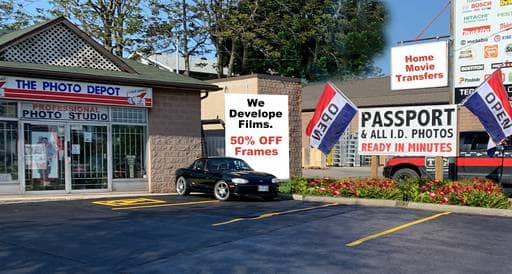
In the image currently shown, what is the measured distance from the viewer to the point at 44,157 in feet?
50.3

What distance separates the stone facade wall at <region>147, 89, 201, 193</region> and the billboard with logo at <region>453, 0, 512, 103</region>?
9393mm

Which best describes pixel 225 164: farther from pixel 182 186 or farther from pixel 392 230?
pixel 392 230

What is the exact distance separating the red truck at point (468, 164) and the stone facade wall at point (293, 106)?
17.2 ft

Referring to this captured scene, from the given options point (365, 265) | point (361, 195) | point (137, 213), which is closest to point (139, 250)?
point (365, 265)

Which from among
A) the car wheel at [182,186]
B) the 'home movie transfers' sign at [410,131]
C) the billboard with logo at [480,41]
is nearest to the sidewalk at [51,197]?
the car wheel at [182,186]

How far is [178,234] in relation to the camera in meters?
9.16

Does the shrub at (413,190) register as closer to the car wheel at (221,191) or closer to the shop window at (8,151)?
the car wheel at (221,191)

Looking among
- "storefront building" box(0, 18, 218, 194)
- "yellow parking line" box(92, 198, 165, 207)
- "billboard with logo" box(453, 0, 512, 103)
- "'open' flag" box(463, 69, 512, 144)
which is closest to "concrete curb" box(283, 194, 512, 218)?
"'open' flag" box(463, 69, 512, 144)

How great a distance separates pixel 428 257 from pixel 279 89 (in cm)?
1472

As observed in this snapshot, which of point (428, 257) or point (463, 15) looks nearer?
point (428, 257)

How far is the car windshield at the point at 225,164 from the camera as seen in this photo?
50.6 ft

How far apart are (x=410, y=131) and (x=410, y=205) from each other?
252 centimetres

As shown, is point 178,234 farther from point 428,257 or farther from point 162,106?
point 162,106

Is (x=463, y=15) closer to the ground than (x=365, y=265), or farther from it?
farther from it
